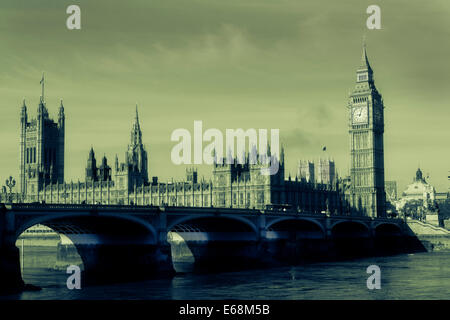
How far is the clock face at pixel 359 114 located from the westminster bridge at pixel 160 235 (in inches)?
1994

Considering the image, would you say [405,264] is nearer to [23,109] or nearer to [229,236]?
[229,236]

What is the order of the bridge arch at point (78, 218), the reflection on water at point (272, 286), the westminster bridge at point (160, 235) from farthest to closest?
1. the westminster bridge at point (160, 235)
2. the bridge arch at point (78, 218)
3. the reflection on water at point (272, 286)

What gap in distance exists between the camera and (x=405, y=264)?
90250mm

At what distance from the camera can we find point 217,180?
13350 cm

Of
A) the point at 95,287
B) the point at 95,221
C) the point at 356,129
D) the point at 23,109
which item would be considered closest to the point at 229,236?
the point at 95,221

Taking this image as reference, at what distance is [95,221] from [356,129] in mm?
99331

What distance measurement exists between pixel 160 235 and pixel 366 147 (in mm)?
93456

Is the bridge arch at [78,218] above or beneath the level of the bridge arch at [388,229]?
above

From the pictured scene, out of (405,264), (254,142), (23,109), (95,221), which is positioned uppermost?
(23,109)

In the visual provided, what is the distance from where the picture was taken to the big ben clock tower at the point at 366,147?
513 feet
